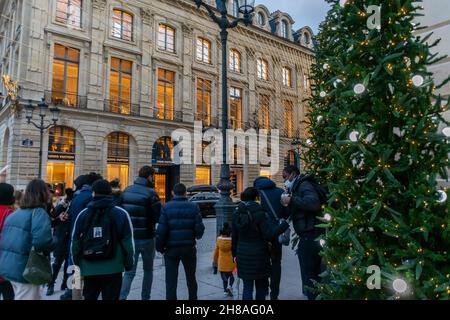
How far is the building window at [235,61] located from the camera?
97.0ft

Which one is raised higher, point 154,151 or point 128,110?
point 128,110

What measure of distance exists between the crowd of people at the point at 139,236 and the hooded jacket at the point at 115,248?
0.03 ft

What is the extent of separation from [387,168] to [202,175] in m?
24.8

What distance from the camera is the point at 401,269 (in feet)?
8.38

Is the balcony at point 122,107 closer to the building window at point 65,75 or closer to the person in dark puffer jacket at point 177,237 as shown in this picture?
the building window at point 65,75

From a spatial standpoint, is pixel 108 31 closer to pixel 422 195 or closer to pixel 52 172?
pixel 52 172

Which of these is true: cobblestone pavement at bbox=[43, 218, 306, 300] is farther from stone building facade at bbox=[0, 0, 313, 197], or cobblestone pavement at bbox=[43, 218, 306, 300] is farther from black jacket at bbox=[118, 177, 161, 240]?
stone building facade at bbox=[0, 0, 313, 197]

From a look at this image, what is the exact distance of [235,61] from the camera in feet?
97.9

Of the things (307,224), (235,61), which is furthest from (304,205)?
(235,61)

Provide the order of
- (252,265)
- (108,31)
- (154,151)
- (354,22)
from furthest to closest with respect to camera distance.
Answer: (154,151), (108,31), (252,265), (354,22)

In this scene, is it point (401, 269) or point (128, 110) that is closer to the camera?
point (401, 269)
